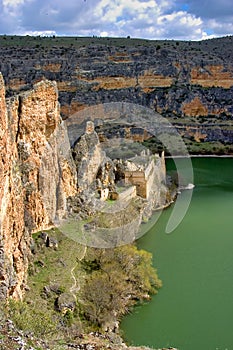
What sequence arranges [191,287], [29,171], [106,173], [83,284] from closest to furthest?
[83,284], [29,171], [191,287], [106,173]

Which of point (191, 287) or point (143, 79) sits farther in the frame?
point (143, 79)

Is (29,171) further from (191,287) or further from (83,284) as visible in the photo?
(191,287)

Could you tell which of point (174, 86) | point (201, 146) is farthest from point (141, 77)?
point (201, 146)

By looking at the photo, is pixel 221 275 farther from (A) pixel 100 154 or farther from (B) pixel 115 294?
(A) pixel 100 154

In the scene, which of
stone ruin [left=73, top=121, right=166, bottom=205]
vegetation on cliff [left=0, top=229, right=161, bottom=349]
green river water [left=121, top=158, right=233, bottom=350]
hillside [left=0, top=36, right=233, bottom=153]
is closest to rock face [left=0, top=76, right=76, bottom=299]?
vegetation on cliff [left=0, top=229, right=161, bottom=349]

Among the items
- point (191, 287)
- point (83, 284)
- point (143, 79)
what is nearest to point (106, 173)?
point (191, 287)

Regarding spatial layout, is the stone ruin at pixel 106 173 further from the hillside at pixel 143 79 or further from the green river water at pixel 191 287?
the hillside at pixel 143 79
